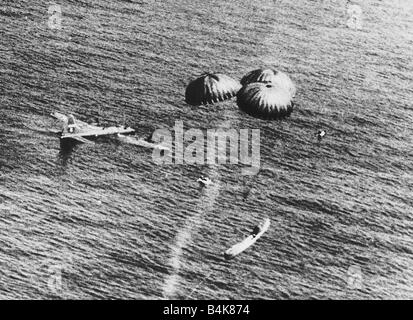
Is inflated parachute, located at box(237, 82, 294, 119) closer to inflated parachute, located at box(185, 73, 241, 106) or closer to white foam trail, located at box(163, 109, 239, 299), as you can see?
inflated parachute, located at box(185, 73, 241, 106)

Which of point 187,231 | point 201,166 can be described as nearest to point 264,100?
point 201,166

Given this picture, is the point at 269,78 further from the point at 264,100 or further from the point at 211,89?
the point at 211,89

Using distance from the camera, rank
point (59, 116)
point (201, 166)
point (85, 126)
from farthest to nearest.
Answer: point (59, 116) < point (85, 126) < point (201, 166)

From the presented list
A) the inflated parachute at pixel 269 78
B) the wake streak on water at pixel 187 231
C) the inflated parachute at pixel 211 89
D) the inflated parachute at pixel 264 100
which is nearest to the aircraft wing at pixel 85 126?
the inflated parachute at pixel 211 89

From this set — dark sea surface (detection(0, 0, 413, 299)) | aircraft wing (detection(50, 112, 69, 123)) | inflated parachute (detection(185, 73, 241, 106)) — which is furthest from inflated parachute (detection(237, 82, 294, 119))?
aircraft wing (detection(50, 112, 69, 123))

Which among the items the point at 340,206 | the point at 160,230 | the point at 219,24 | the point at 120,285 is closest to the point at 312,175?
the point at 340,206
